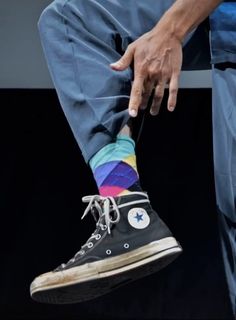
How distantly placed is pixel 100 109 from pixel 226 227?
293 mm

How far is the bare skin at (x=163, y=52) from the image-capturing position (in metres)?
0.96

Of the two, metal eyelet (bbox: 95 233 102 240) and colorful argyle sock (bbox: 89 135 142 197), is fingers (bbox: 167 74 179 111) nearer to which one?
colorful argyle sock (bbox: 89 135 142 197)

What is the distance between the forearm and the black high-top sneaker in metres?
0.26

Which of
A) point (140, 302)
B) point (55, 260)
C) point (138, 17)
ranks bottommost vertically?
point (140, 302)

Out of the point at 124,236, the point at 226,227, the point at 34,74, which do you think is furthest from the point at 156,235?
the point at 34,74

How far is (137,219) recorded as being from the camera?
0.94 m

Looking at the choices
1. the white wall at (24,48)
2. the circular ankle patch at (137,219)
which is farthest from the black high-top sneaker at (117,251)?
the white wall at (24,48)

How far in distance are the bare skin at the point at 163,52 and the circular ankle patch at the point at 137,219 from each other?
153 mm

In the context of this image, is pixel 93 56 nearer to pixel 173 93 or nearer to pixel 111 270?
pixel 173 93

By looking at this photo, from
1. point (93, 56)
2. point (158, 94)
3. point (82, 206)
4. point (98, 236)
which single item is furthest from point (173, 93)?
point (82, 206)

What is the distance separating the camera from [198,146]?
218 cm

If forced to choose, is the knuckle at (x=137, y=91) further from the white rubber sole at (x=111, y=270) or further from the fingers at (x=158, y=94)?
the white rubber sole at (x=111, y=270)

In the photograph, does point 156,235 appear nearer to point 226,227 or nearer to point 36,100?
point 226,227

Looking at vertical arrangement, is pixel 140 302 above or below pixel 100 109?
below
